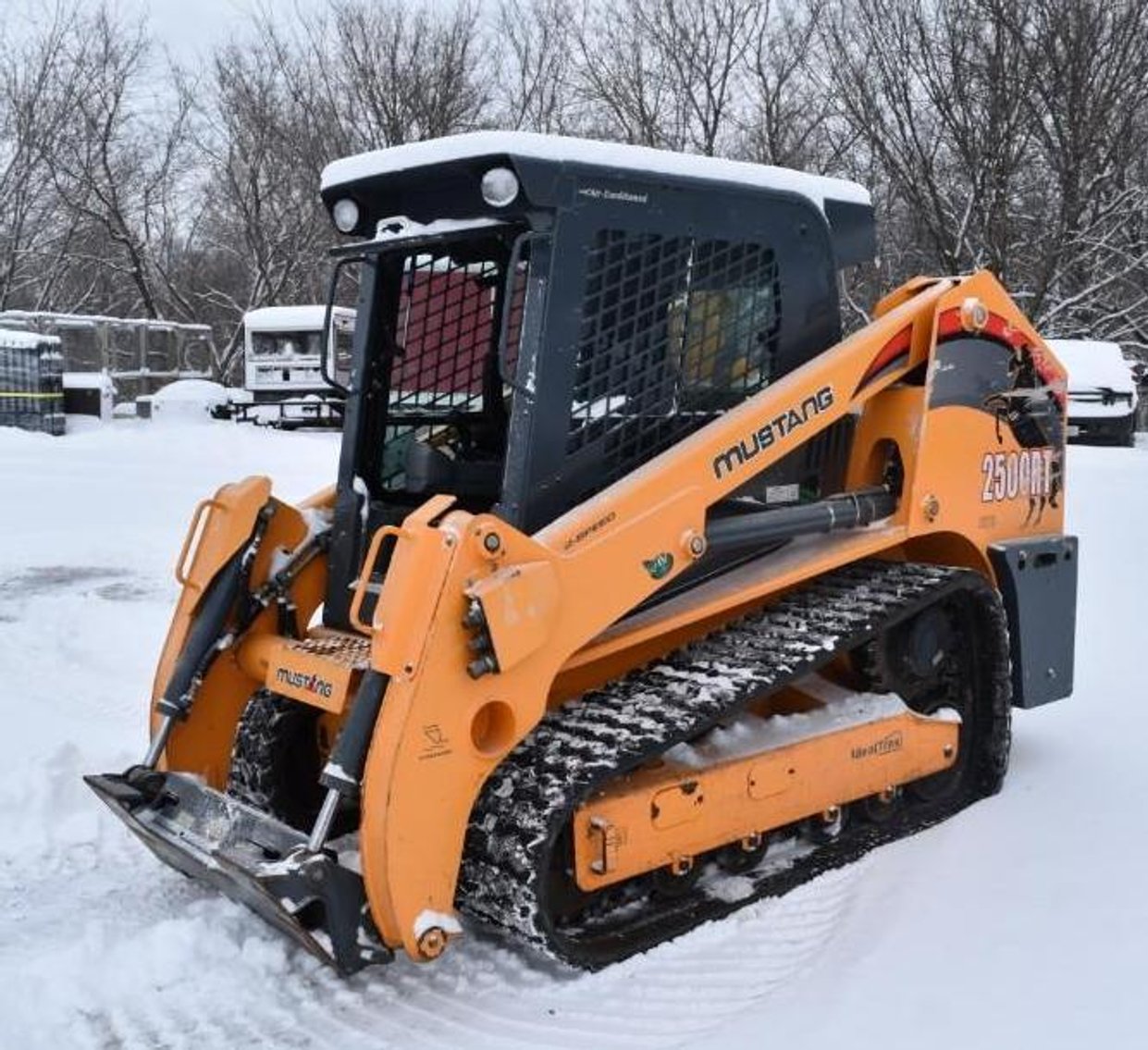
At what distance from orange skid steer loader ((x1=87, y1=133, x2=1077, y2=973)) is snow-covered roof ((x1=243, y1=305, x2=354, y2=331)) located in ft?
72.6

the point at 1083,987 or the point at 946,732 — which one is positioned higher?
the point at 946,732

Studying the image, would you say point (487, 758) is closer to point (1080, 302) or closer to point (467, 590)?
point (467, 590)

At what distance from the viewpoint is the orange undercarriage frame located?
3229mm

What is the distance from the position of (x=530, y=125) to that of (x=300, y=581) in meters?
25.8

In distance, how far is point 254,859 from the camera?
3447 mm

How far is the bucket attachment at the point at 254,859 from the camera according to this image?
319 centimetres

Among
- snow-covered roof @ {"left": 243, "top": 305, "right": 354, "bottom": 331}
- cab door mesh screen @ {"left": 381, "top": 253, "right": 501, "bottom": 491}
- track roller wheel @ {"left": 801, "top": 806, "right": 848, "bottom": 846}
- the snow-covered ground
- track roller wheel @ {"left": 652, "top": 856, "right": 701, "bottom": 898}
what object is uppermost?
snow-covered roof @ {"left": 243, "top": 305, "right": 354, "bottom": 331}

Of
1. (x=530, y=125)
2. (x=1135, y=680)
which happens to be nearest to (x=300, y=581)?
(x=1135, y=680)

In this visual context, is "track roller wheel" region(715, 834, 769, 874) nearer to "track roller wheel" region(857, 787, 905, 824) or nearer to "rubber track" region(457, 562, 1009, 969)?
"rubber track" region(457, 562, 1009, 969)

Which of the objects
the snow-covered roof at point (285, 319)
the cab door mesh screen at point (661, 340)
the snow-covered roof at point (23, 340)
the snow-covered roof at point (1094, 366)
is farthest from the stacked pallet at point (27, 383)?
the cab door mesh screen at point (661, 340)

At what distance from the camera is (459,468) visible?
4.24 m

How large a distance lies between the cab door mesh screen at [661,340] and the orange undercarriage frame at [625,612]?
8.9 inches

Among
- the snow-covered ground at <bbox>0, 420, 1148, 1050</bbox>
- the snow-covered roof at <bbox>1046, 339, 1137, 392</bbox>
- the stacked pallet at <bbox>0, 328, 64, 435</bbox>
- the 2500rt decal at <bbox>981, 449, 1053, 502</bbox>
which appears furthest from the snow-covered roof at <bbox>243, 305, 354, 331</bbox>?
the 2500rt decal at <bbox>981, 449, 1053, 502</bbox>

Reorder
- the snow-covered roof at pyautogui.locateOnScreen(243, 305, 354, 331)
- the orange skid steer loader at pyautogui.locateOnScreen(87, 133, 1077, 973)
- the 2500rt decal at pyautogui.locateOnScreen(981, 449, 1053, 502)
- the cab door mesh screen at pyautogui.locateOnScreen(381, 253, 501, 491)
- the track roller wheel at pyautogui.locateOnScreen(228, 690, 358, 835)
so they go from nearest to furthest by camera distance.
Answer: the orange skid steer loader at pyautogui.locateOnScreen(87, 133, 1077, 973), the track roller wheel at pyautogui.locateOnScreen(228, 690, 358, 835), the cab door mesh screen at pyautogui.locateOnScreen(381, 253, 501, 491), the 2500rt decal at pyautogui.locateOnScreen(981, 449, 1053, 502), the snow-covered roof at pyautogui.locateOnScreen(243, 305, 354, 331)
